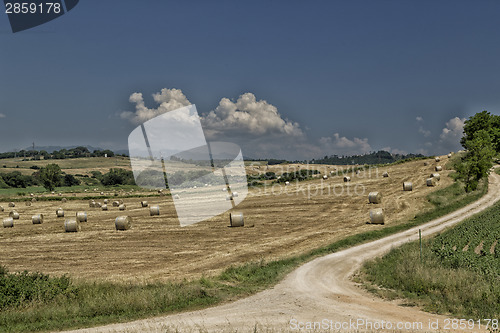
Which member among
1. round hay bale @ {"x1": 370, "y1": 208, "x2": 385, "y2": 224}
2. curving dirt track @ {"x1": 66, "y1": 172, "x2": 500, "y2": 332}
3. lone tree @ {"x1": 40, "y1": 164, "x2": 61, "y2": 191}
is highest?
lone tree @ {"x1": 40, "y1": 164, "x2": 61, "y2": 191}

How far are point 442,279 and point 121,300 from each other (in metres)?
14.6

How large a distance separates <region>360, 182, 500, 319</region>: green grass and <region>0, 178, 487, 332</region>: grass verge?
5805mm

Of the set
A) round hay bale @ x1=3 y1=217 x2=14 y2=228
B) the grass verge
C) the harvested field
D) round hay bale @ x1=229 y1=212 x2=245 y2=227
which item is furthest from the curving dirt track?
round hay bale @ x1=3 y1=217 x2=14 y2=228

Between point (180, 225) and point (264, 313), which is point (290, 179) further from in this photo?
point (264, 313)

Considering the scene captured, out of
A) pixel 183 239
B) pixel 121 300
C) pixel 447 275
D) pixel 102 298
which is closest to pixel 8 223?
pixel 183 239

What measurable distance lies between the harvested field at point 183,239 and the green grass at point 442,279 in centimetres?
798

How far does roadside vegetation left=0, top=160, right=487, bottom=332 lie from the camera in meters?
16.0

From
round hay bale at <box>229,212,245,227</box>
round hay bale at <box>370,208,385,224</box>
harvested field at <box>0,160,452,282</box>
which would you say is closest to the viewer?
harvested field at <box>0,160,452,282</box>

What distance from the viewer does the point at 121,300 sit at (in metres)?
17.3

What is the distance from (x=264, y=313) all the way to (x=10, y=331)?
31.4 feet

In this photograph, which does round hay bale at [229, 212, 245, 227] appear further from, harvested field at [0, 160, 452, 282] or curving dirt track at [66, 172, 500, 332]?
curving dirt track at [66, 172, 500, 332]

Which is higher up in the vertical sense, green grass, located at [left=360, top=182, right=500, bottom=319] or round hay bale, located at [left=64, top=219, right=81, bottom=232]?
round hay bale, located at [left=64, top=219, right=81, bottom=232]

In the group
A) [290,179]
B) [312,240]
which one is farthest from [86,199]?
[312,240]

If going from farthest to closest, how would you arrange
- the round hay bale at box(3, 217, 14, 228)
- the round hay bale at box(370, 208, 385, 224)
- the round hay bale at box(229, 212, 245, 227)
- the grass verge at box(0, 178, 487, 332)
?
1. the round hay bale at box(3, 217, 14, 228)
2. the round hay bale at box(229, 212, 245, 227)
3. the round hay bale at box(370, 208, 385, 224)
4. the grass verge at box(0, 178, 487, 332)
